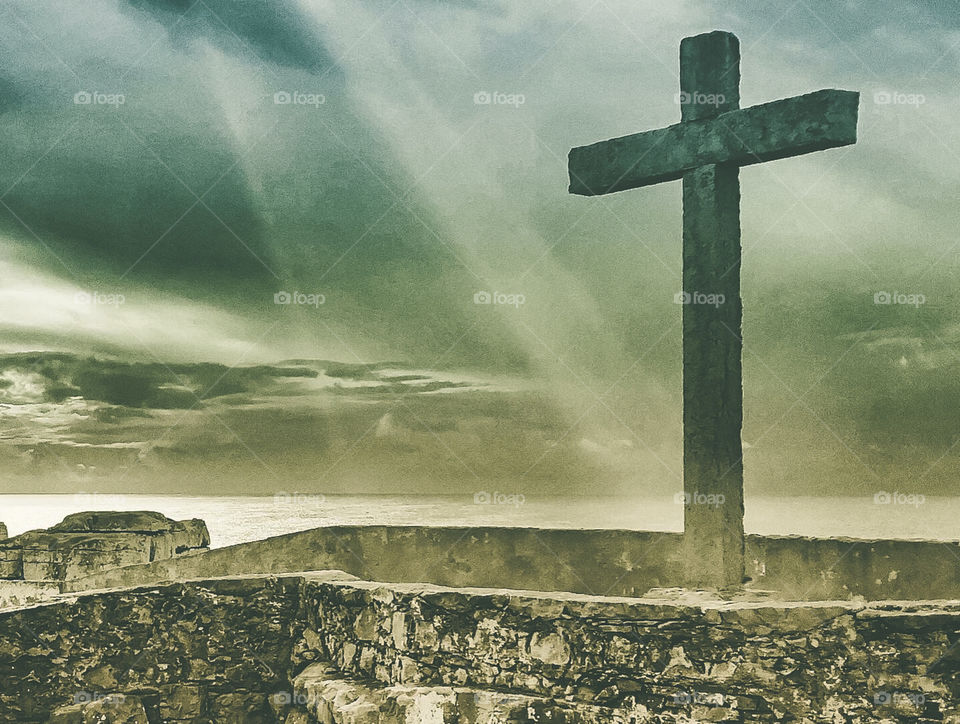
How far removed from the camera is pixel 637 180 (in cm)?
545

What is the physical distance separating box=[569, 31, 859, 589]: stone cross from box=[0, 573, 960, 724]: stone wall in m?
1.75

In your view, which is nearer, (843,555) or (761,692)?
(761,692)

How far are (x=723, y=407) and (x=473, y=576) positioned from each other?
6.47 feet

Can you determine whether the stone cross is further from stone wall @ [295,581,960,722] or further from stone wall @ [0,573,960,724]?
stone wall @ [295,581,960,722]

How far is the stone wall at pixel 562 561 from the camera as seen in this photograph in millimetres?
5453

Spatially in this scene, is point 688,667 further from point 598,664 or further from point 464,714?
point 464,714

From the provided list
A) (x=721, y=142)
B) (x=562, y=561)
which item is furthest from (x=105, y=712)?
(x=721, y=142)

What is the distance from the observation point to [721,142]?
5.08 metres

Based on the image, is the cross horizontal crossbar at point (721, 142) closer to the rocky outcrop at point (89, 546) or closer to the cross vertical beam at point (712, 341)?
the cross vertical beam at point (712, 341)

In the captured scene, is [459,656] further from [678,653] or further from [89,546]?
[89,546]

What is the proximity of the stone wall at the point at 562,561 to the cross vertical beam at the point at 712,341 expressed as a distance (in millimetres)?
692

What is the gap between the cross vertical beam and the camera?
486 centimetres

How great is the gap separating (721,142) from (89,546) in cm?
484

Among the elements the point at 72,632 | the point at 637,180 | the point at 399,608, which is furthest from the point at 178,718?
the point at 637,180
